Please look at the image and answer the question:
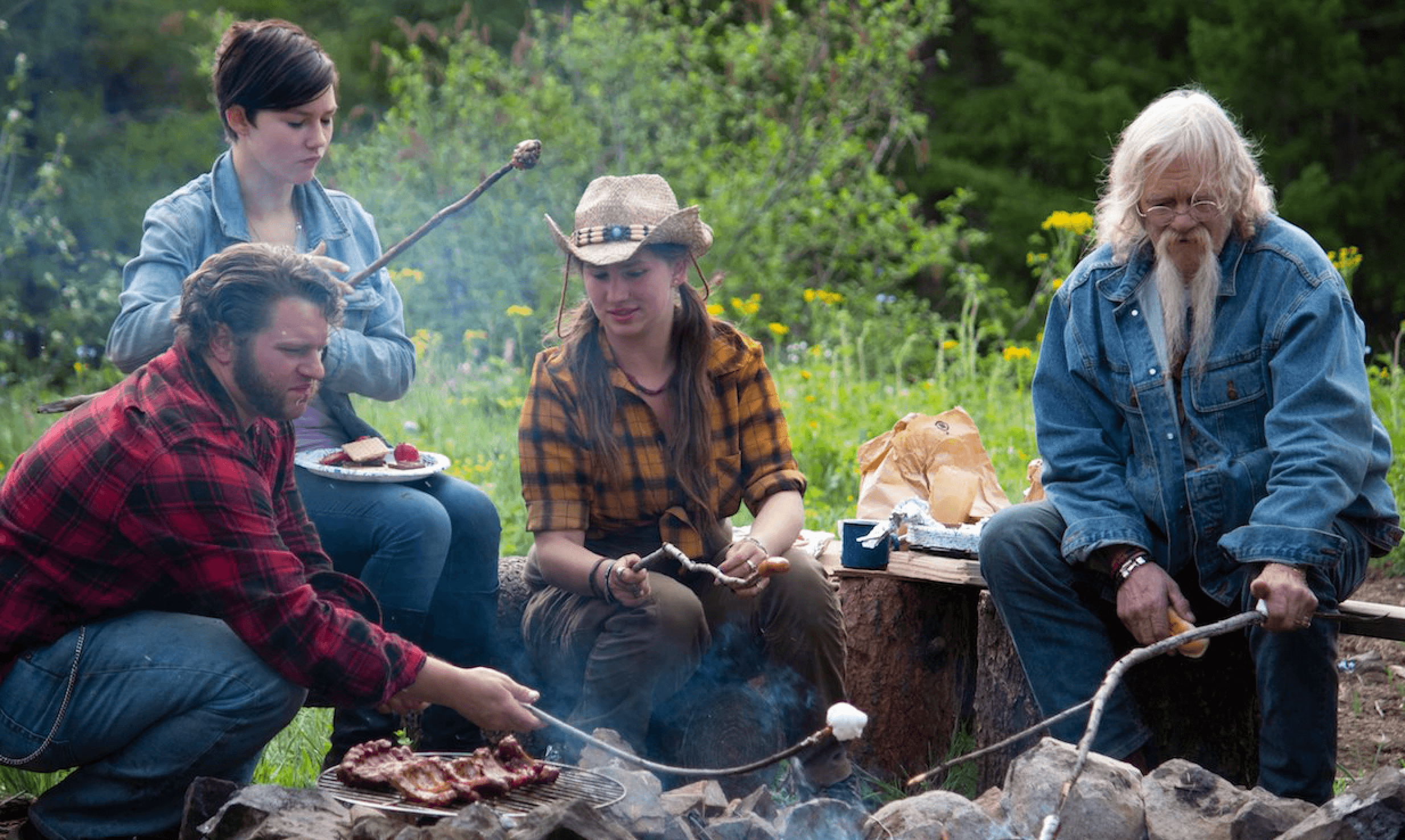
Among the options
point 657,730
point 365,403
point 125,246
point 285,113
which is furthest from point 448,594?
point 125,246

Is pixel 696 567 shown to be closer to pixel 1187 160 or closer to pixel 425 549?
pixel 425 549

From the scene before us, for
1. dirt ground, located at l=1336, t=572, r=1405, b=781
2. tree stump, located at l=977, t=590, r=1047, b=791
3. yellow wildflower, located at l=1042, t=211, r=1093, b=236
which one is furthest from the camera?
yellow wildflower, located at l=1042, t=211, r=1093, b=236

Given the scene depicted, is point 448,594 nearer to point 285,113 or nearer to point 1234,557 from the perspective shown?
point 285,113

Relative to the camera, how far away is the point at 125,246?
11.2 meters

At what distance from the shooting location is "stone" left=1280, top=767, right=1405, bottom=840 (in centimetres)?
247

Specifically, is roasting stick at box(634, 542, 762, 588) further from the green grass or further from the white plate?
the green grass

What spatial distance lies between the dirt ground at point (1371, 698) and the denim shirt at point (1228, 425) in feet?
2.94

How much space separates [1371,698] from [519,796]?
294cm

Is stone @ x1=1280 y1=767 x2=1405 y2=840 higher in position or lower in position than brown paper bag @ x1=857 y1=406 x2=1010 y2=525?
lower

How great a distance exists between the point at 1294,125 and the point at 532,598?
10.4 metres

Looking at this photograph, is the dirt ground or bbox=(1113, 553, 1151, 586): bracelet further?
the dirt ground

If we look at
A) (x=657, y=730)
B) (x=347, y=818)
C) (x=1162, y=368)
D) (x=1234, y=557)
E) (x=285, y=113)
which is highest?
(x=285, y=113)

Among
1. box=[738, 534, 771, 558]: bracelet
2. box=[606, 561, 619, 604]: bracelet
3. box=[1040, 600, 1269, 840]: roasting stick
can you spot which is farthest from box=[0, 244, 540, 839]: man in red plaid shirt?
box=[1040, 600, 1269, 840]: roasting stick

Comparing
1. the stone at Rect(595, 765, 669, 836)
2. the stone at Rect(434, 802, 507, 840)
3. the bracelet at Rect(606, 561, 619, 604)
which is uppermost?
the bracelet at Rect(606, 561, 619, 604)
